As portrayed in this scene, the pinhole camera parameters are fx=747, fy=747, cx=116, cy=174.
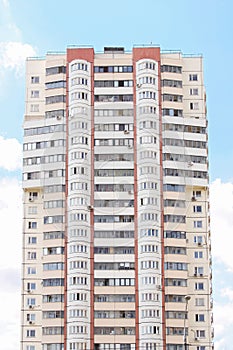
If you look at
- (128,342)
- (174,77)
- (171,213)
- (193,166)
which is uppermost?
(174,77)

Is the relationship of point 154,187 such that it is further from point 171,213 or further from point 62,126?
point 62,126

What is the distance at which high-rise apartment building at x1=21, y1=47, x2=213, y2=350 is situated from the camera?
75938 mm

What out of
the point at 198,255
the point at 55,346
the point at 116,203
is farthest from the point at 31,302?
the point at 198,255

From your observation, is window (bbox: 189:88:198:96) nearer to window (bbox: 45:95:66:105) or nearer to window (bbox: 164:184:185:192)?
window (bbox: 164:184:185:192)

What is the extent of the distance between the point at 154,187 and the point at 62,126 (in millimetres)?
12187

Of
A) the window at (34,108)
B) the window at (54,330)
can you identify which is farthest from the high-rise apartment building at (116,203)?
the window at (34,108)

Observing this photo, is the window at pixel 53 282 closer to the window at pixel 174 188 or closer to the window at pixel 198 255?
the window at pixel 198 255

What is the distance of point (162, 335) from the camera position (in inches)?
2958

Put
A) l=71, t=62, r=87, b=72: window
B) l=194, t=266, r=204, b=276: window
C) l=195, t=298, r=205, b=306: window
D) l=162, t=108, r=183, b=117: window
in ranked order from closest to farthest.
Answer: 1. l=195, t=298, r=205, b=306: window
2. l=194, t=266, r=204, b=276: window
3. l=162, t=108, r=183, b=117: window
4. l=71, t=62, r=87, b=72: window

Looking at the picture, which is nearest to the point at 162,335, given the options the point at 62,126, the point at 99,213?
the point at 99,213

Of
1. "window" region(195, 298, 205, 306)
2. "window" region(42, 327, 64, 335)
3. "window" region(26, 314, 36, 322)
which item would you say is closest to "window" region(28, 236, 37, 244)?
"window" region(26, 314, 36, 322)

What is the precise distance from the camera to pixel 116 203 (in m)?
79.6

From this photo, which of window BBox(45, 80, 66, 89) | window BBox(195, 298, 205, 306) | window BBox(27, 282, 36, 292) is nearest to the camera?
window BBox(195, 298, 205, 306)

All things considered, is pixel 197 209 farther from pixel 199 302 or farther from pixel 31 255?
pixel 31 255
